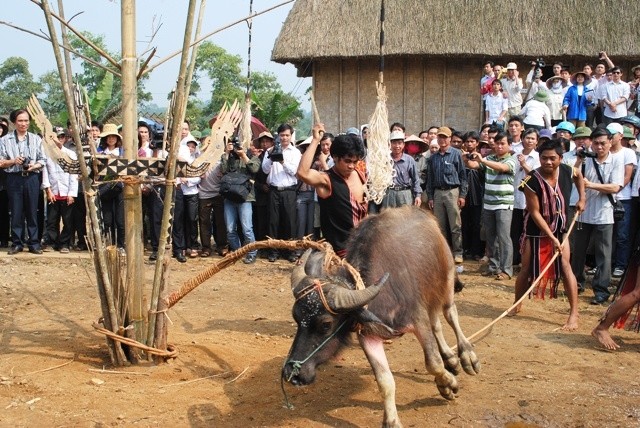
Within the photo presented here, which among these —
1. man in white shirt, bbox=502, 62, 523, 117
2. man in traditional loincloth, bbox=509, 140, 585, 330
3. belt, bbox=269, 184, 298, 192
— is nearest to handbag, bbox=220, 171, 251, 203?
belt, bbox=269, 184, 298, 192

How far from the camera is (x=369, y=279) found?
16.7 ft

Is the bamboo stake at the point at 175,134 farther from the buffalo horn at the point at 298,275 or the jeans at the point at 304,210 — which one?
the jeans at the point at 304,210

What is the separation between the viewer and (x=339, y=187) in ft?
21.0

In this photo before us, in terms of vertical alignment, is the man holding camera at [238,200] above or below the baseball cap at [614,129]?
below

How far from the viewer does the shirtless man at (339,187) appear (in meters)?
6.27

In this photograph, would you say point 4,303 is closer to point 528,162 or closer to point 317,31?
point 528,162

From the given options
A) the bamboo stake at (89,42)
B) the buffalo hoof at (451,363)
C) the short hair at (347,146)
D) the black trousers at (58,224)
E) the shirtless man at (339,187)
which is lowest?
the buffalo hoof at (451,363)

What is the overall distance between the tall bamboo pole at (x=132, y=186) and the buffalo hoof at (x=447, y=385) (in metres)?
2.49

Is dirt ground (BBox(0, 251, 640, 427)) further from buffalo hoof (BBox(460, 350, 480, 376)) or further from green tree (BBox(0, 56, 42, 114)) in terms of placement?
green tree (BBox(0, 56, 42, 114))

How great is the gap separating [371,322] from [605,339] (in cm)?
321

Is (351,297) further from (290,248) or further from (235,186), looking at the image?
(235,186)

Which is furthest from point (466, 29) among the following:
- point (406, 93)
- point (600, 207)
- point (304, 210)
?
point (600, 207)

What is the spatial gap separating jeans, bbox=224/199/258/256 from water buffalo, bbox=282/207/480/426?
550cm

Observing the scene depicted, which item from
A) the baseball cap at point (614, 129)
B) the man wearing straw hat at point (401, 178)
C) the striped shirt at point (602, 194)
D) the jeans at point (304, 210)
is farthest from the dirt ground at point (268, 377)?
the jeans at point (304, 210)
